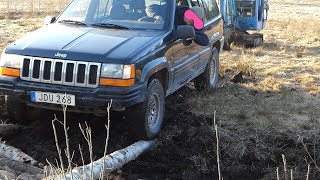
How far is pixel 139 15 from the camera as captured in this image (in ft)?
21.2

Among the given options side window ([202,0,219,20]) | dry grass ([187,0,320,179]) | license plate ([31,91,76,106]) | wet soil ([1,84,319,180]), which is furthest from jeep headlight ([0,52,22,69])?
side window ([202,0,219,20])

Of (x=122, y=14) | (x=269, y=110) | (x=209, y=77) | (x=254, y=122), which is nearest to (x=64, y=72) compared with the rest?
(x=122, y=14)

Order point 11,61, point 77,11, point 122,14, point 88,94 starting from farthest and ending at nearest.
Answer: point 77,11
point 122,14
point 11,61
point 88,94

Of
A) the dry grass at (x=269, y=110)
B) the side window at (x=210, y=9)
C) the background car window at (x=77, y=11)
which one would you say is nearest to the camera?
the dry grass at (x=269, y=110)

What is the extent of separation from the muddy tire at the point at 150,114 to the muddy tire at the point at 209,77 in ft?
7.89

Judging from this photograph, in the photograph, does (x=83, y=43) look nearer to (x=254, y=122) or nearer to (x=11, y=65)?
(x=11, y=65)

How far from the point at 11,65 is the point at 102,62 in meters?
1.05

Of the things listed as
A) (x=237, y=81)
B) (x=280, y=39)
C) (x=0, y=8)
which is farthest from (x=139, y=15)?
(x=0, y=8)

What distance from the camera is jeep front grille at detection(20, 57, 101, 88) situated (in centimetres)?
520

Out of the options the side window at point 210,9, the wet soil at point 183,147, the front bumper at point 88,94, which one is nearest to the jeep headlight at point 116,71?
the front bumper at point 88,94

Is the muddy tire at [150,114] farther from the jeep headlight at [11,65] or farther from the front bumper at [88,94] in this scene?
the jeep headlight at [11,65]

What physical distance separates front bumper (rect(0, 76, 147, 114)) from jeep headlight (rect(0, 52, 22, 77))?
Result: 7 cm

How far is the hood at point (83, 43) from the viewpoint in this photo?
206 inches

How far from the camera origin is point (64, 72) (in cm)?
522
